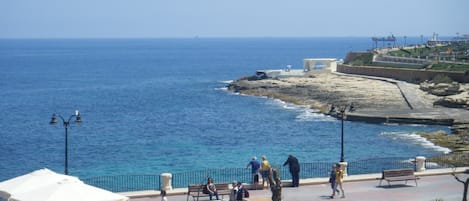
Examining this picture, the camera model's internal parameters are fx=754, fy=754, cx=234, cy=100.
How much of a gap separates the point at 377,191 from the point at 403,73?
202 ft

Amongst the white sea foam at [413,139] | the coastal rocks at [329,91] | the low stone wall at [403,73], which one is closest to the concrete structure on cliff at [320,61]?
the low stone wall at [403,73]

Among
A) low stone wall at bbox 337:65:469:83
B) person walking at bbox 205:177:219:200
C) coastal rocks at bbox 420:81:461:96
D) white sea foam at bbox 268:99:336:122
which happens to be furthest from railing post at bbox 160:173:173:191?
low stone wall at bbox 337:65:469:83

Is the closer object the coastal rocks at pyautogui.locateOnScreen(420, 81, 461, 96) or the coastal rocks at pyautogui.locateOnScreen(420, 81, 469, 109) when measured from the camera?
the coastal rocks at pyautogui.locateOnScreen(420, 81, 469, 109)

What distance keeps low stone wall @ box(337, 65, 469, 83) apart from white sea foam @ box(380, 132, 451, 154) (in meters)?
24.0

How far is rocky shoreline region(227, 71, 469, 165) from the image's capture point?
2130 inches

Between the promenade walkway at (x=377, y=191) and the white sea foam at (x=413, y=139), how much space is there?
734 inches

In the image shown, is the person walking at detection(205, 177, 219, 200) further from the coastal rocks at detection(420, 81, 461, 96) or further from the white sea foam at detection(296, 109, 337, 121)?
the coastal rocks at detection(420, 81, 461, 96)

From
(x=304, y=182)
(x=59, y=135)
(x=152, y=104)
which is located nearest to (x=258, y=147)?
(x=59, y=135)

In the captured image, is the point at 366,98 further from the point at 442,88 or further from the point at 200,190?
the point at 200,190

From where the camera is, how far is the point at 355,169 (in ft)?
121

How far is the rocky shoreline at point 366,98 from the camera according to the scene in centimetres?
5409

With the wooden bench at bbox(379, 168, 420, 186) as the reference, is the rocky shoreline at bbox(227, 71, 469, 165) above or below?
below

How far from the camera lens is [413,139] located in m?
49.3

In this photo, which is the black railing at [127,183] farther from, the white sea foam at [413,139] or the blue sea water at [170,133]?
the white sea foam at [413,139]
